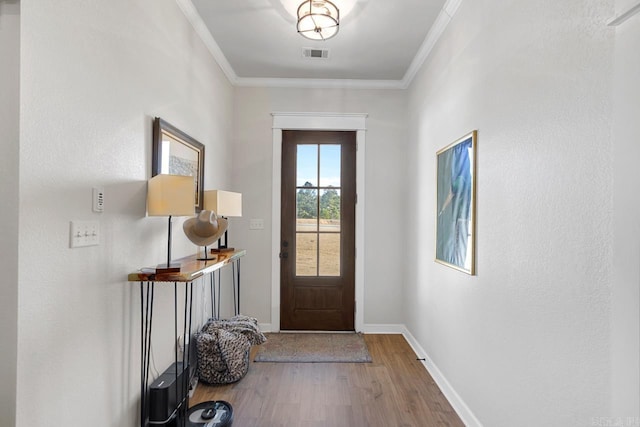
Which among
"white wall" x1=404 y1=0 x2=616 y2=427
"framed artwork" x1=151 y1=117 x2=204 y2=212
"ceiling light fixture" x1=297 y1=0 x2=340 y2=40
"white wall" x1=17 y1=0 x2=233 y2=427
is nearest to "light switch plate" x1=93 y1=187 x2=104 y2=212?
"white wall" x1=17 y1=0 x2=233 y2=427

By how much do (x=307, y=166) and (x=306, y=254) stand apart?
38.5 inches

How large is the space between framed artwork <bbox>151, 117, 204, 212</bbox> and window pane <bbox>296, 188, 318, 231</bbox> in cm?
125

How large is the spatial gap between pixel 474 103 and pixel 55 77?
2.07 m

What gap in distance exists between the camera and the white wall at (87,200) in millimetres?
1089

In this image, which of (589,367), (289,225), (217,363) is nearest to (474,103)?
(589,367)

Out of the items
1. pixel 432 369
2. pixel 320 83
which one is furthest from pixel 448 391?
pixel 320 83

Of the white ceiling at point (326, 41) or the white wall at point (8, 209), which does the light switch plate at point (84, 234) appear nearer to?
the white wall at point (8, 209)

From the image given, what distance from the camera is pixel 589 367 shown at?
43.4 inches

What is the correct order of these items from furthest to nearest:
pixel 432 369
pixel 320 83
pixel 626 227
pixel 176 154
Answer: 1. pixel 320 83
2. pixel 432 369
3. pixel 176 154
4. pixel 626 227

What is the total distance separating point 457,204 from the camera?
2.20 m

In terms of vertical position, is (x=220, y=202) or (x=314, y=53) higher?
(x=314, y=53)

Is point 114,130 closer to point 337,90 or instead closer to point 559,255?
point 559,255

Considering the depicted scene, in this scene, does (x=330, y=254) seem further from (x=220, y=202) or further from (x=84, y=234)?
(x=84, y=234)

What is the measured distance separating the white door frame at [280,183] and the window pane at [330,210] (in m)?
0.22
